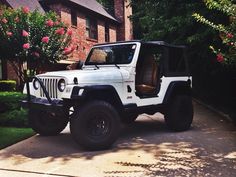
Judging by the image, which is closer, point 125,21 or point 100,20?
point 100,20

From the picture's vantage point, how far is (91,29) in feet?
80.4

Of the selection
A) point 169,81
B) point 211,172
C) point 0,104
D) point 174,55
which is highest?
point 174,55

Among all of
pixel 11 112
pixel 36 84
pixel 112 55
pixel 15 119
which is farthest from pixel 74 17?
pixel 36 84

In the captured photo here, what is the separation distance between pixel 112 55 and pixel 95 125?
2111 mm

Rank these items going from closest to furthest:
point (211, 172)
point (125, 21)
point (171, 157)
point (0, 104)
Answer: point (211, 172) → point (171, 157) → point (0, 104) → point (125, 21)

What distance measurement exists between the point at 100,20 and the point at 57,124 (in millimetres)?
18353

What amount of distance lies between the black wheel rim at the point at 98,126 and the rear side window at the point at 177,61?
8.74 feet

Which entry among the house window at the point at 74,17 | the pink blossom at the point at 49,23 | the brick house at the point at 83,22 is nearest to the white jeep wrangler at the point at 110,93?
the pink blossom at the point at 49,23

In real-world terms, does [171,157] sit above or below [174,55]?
below

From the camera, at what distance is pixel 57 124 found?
833cm

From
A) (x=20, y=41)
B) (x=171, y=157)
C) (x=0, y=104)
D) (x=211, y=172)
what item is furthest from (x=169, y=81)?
(x=20, y=41)

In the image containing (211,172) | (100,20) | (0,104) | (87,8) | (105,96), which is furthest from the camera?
(100,20)

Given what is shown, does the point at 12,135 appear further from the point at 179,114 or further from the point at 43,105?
the point at 179,114

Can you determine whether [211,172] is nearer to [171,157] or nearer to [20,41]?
[171,157]
